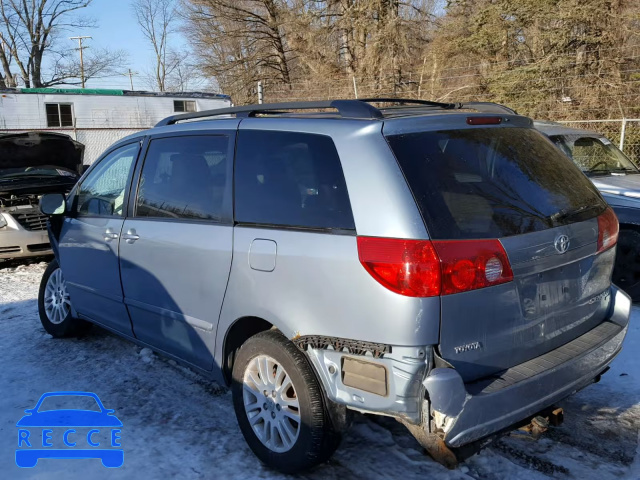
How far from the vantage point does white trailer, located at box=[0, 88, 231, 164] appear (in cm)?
1614

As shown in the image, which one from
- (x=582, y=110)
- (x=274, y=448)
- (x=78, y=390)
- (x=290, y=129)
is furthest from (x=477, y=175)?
(x=582, y=110)

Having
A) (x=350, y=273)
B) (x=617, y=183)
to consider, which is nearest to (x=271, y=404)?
(x=350, y=273)

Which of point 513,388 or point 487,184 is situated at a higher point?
point 487,184

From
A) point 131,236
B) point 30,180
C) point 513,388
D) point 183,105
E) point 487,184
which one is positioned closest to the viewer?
point 513,388

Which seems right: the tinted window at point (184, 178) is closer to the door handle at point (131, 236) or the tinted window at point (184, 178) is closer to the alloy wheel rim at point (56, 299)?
the door handle at point (131, 236)

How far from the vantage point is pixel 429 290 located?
2418 millimetres

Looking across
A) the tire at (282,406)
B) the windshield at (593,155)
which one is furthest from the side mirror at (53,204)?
the windshield at (593,155)

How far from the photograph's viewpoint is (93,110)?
55.9ft

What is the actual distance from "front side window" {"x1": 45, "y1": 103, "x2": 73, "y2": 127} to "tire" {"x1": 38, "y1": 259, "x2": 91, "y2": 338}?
497 inches

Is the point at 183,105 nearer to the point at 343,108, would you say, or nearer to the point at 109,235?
the point at 109,235

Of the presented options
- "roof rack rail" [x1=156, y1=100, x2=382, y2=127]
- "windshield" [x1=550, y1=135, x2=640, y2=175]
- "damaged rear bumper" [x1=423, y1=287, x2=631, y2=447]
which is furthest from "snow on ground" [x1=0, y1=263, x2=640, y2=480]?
"windshield" [x1=550, y1=135, x2=640, y2=175]

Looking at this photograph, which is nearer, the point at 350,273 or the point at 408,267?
the point at 408,267

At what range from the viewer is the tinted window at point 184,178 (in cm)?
342

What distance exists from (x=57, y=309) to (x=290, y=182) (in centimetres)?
325
